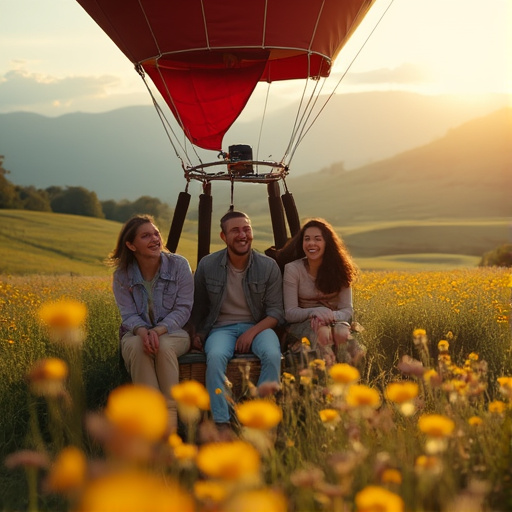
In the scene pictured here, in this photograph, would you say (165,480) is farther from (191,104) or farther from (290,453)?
(191,104)

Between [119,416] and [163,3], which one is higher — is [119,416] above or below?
below

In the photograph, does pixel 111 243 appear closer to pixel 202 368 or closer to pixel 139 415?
pixel 202 368

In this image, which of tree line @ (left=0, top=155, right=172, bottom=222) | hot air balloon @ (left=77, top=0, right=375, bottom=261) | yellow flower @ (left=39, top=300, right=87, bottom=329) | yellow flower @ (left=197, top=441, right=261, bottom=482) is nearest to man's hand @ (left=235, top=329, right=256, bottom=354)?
hot air balloon @ (left=77, top=0, right=375, bottom=261)

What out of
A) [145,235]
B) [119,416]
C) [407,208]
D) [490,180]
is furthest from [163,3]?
[490,180]

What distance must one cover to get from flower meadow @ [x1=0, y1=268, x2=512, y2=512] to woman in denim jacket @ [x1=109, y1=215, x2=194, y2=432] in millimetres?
518

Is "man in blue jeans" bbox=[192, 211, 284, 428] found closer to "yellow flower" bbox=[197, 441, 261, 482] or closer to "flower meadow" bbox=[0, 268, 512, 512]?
"flower meadow" bbox=[0, 268, 512, 512]

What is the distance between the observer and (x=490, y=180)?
62.6 m

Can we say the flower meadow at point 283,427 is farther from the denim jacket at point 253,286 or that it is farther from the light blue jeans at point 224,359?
the denim jacket at point 253,286

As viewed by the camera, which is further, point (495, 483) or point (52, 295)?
point (52, 295)

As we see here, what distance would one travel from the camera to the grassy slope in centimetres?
2486

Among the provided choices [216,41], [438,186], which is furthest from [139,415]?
[438,186]

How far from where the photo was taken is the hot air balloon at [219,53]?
670cm

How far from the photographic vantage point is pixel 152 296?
534cm

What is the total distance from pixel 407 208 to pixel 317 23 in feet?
175
